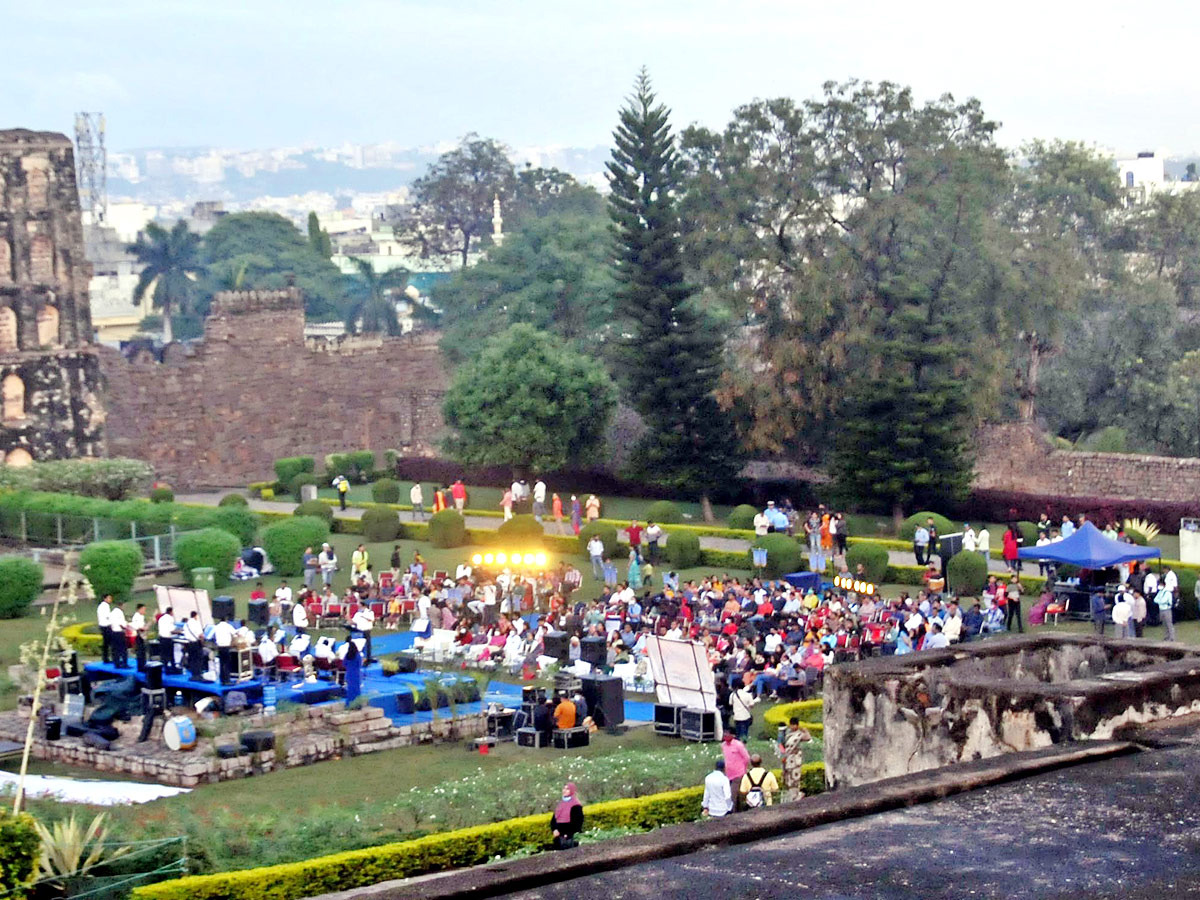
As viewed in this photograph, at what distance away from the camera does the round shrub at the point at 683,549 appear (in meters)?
31.9

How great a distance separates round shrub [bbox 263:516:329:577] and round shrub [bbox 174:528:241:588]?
87cm

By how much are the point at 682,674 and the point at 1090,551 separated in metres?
7.48

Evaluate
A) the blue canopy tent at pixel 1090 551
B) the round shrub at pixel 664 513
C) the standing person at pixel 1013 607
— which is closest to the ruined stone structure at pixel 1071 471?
the round shrub at pixel 664 513

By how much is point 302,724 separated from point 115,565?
33.0ft

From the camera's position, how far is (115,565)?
3005 cm

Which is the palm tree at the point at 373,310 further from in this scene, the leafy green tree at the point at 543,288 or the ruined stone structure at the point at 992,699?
the ruined stone structure at the point at 992,699

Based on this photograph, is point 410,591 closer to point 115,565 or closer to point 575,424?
point 115,565

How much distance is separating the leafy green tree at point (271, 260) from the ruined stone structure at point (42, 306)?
35394mm

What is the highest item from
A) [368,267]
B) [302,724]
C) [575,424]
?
[368,267]

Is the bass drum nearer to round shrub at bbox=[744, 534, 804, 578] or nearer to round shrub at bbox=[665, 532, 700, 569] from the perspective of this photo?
round shrub at bbox=[744, 534, 804, 578]

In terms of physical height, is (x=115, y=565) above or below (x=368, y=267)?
below

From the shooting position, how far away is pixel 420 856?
14.7m

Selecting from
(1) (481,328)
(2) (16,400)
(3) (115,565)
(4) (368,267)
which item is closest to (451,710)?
(3) (115,565)

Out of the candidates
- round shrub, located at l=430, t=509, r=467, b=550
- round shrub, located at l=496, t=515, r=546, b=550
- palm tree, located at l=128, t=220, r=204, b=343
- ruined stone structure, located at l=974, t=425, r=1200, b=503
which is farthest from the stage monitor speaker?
palm tree, located at l=128, t=220, r=204, b=343
